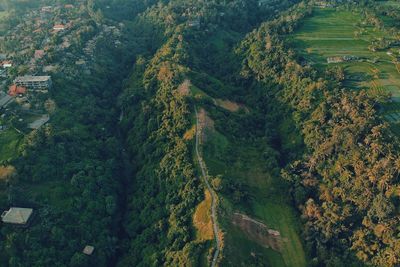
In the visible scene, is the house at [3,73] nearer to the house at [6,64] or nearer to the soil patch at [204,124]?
the house at [6,64]

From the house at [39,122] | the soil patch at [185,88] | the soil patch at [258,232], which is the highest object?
the soil patch at [185,88]

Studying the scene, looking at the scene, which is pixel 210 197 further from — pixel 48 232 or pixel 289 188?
pixel 48 232

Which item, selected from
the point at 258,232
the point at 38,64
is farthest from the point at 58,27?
the point at 258,232

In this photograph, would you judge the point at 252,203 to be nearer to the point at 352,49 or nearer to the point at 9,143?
the point at 9,143

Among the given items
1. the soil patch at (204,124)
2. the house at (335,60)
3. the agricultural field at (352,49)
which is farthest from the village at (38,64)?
the house at (335,60)

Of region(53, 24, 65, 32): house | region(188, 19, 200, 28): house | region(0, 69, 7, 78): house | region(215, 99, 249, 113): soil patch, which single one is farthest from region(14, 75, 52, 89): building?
region(188, 19, 200, 28): house

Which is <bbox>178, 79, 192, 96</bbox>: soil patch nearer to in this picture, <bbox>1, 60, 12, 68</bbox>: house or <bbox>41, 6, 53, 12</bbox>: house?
<bbox>1, 60, 12, 68</bbox>: house

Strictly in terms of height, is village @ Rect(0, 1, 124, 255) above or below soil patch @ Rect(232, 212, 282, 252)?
above
